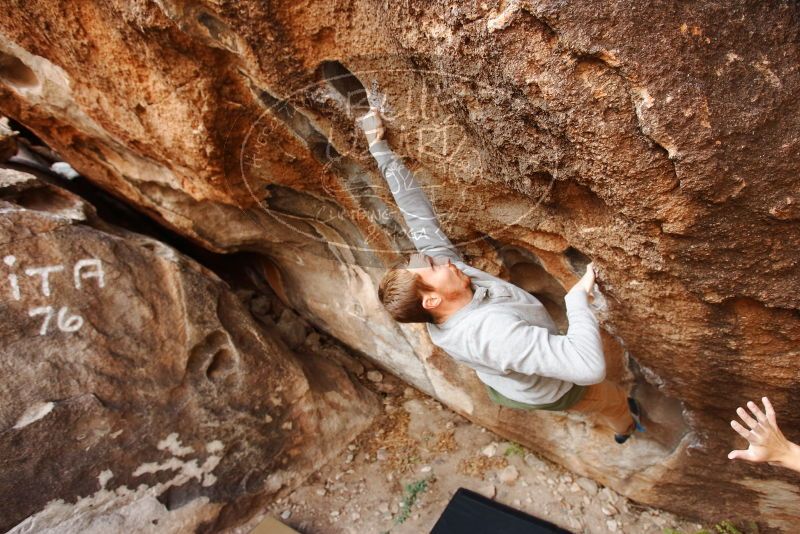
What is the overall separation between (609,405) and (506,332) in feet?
3.70

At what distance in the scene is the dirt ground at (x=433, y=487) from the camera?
302 centimetres

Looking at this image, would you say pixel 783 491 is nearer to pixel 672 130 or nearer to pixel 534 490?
pixel 534 490

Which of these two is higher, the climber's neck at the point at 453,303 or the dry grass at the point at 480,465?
the climber's neck at the point at 453,303

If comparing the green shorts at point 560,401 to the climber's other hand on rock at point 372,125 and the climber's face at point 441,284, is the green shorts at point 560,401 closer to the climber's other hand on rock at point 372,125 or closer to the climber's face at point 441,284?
the climber's face at point 441,284

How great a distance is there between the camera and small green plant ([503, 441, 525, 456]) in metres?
3.40

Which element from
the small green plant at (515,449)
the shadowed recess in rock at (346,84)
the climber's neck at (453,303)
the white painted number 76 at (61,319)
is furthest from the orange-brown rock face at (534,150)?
the white painted number 76 at (61,319)

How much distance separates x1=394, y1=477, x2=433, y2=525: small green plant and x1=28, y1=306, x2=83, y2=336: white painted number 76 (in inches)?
90.7

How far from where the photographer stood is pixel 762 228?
1395mm

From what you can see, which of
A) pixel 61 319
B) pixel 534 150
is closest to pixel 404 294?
pixel 534 150

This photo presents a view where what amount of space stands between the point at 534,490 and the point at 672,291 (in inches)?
80.7

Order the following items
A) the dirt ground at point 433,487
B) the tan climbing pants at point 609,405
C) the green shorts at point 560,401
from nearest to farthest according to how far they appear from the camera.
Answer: the green shorts at point 560,401 → the tan climbing pants at point 609,405 → the dirt ground at point 433,487

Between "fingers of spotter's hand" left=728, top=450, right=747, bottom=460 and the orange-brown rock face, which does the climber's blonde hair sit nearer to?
the orange-brown rock face

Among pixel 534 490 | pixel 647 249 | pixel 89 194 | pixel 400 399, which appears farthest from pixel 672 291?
pixel 89 194

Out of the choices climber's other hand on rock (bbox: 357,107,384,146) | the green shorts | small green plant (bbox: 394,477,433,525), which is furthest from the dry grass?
climber's other hand on rock (bbox: 357,107,384,146)
